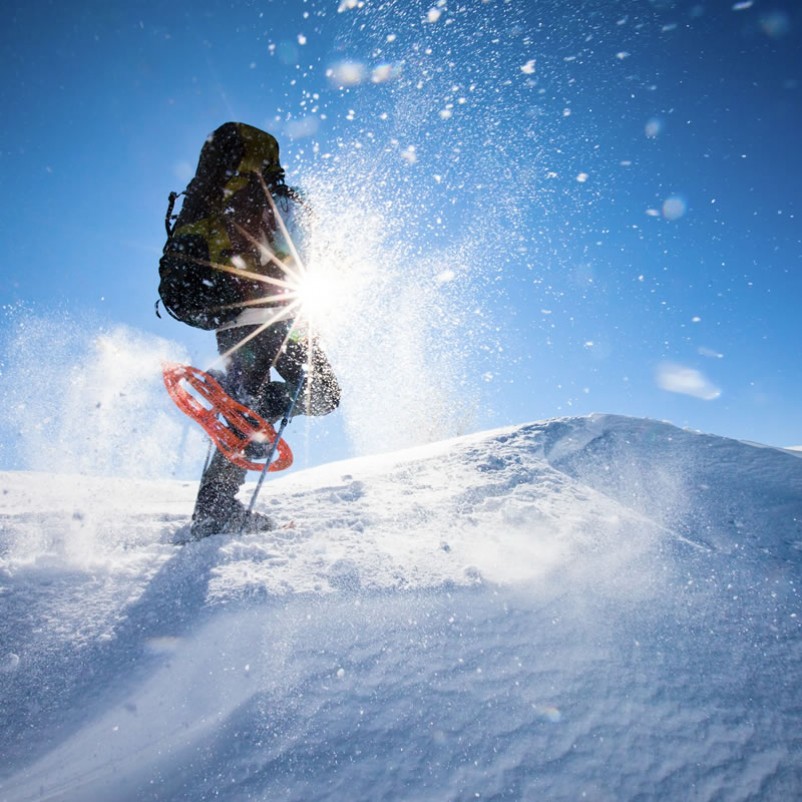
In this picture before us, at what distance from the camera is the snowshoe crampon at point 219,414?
11.8ft

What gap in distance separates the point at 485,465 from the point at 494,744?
3.44 m

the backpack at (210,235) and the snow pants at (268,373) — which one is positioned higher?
the backpack at (210,235)

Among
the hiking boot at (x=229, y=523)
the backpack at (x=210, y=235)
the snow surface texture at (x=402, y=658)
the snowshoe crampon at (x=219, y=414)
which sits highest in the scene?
the backpack at (x=210, y=235)

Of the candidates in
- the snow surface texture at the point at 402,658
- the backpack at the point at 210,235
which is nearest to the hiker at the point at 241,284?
the backpack at the point at 210,235

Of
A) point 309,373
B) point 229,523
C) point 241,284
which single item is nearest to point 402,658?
point 229,523

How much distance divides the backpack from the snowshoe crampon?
0.49 meters

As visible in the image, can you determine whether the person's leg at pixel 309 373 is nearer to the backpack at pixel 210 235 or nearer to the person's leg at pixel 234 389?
the person's leg at pixel 234 389

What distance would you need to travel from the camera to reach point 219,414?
374cm

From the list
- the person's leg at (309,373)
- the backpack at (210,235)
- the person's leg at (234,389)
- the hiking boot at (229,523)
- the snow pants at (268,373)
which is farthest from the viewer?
the person's leg at (309,373)

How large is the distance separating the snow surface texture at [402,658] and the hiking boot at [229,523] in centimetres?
19

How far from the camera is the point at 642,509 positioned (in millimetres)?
3904

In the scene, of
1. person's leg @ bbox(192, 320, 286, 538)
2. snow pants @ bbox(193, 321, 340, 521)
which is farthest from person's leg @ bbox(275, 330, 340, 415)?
person's leg @ bbox(192, 320, 286, 538)

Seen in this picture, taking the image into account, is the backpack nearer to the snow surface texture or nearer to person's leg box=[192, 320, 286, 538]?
person's leg box=[192, 320, 286, 538]

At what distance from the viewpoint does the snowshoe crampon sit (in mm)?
3607
